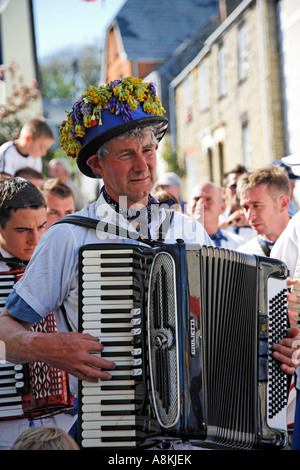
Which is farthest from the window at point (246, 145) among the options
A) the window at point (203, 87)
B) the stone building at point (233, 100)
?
the window at point (203, 87)

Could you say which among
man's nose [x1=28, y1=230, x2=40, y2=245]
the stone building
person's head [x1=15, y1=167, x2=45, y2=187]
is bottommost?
man's nose [x1=28, y1=230, x2=40, y2=245]

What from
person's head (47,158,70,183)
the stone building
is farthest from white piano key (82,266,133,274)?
the stone building

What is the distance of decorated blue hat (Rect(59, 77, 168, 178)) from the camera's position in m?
3.13

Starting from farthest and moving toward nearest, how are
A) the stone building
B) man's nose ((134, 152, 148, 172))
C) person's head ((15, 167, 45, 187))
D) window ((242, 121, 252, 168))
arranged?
window ((242, 121, 252, 168))
the stone building
person's head ((15, 167, 45, 187))
man's nose ((134, 152, 148, 172))

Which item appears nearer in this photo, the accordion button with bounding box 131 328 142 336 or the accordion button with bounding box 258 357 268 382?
the accordion button with bounding box 131 328 142 336

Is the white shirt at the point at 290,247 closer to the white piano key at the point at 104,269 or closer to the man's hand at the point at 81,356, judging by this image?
the white piano key at the point at 104,269

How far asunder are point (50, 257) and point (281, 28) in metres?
11.8

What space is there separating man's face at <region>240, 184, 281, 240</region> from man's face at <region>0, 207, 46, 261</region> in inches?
68.3

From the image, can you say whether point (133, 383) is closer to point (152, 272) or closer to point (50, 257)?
point (152, 272)

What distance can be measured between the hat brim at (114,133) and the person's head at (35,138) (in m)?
3.95

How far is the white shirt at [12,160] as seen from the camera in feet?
23.1

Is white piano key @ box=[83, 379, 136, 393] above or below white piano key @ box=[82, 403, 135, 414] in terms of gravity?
above

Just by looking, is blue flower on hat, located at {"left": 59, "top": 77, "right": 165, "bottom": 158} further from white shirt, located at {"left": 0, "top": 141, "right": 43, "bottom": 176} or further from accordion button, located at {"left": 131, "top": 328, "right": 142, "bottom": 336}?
white shirt, located at {"left": 0, "top": 141, "right": 43, "bottom": 176}

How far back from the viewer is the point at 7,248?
3900mm
